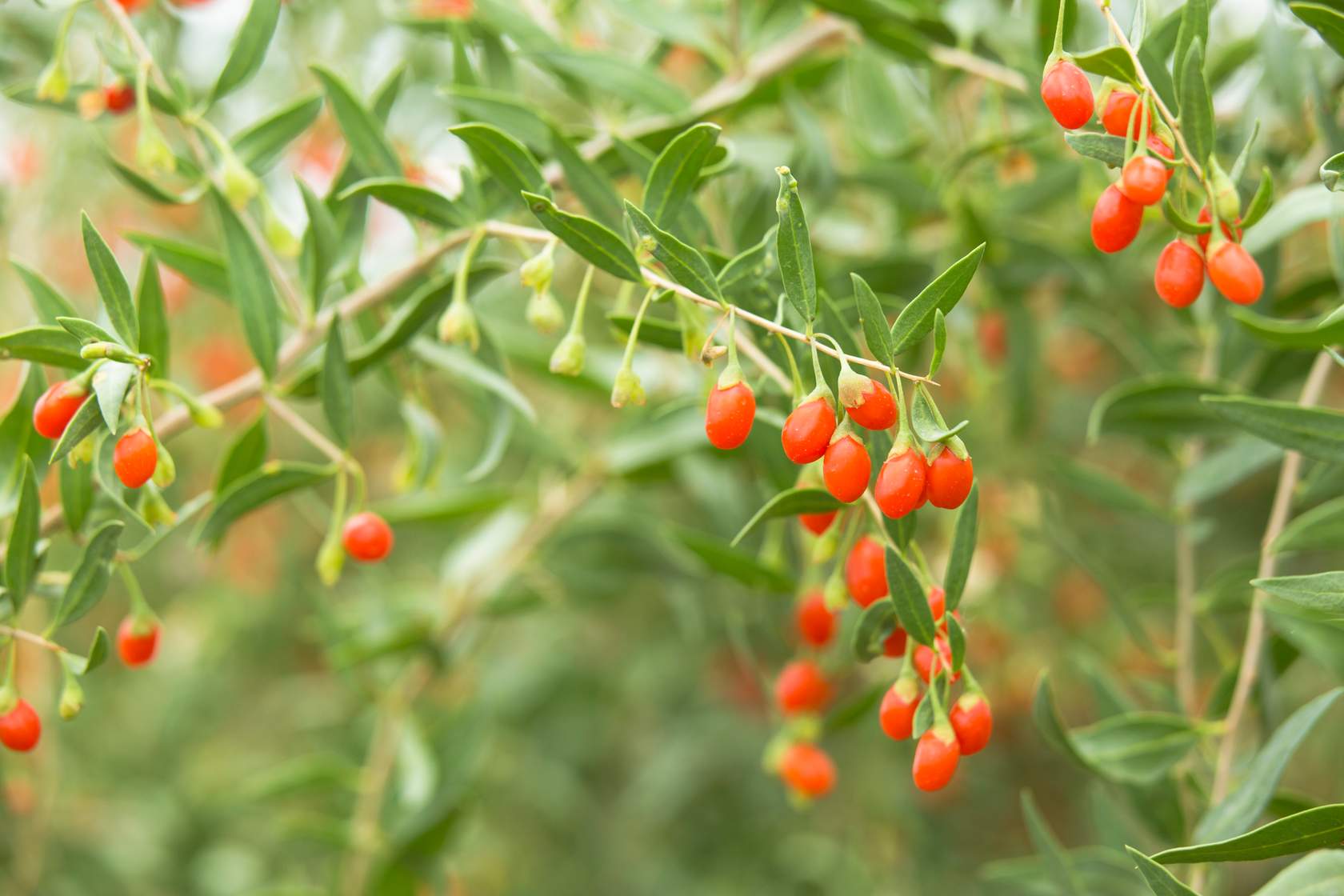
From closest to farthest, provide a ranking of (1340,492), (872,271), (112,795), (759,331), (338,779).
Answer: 1. (759,331)
2. (1340,492)
3. (872,271)
4. (338,779)
5. (112,795)

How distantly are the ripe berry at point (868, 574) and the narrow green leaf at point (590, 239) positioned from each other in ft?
1.04

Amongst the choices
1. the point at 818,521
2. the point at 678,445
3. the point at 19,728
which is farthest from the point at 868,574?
the point at 19,728

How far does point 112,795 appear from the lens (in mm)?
2420

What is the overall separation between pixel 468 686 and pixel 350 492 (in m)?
0.65

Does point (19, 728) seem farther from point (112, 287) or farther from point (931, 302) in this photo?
point (931, 302)

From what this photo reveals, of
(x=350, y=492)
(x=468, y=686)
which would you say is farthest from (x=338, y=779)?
(x=350, y=492)

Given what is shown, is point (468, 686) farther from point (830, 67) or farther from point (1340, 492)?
point (1340, 492)

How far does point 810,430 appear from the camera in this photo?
819mm

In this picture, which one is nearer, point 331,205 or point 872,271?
point 331,205

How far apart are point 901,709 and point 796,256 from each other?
391 millimetres

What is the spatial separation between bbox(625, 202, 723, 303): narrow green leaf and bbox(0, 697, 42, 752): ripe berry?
68 cm

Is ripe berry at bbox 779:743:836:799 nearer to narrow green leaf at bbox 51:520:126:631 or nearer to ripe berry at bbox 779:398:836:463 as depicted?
ripe berry at bbox 779:398:836:463

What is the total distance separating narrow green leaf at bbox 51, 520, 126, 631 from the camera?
3.13 feet

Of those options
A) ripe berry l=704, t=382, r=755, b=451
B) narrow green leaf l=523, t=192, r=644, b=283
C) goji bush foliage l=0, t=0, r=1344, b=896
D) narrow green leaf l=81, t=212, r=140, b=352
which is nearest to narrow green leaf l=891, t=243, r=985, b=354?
goji bush foliage l=0, t=0, r=1344, b=896
